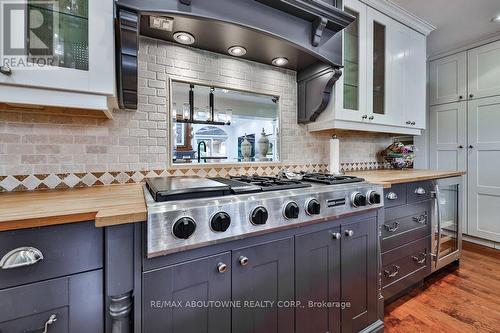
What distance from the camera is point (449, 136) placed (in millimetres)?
3004

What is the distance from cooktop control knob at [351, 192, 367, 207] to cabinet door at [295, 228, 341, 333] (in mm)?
180

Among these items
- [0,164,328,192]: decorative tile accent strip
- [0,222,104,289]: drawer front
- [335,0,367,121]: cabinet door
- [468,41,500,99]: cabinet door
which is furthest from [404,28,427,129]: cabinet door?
[0,222,104,289]: drawer front

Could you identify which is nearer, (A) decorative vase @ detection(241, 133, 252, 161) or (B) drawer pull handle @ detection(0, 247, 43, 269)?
(B) drawer pull handle @ detection(0, 247, 43, 269)

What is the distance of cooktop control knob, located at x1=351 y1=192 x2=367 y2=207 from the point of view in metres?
1.24

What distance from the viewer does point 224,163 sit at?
163 cm

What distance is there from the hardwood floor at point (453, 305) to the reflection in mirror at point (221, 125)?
148 centimetres

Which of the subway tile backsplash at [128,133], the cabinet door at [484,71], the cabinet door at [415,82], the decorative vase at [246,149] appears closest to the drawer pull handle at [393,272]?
the subway tile backsplash at [128,133]

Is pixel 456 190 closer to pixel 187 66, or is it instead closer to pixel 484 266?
pixel 484 266

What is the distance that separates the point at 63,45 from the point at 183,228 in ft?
3.01

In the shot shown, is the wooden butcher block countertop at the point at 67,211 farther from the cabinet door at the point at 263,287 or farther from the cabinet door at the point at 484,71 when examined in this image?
the cabinet door at the point at 484,71

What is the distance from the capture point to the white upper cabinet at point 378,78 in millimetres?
1878

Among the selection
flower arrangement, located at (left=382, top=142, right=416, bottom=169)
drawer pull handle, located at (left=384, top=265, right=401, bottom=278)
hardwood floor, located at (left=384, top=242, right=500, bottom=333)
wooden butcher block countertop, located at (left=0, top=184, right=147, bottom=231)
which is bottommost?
hardwood floor, located at (left=384, top=242, right=500, bottom=333)

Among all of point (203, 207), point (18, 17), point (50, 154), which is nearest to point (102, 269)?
point (203, 207)

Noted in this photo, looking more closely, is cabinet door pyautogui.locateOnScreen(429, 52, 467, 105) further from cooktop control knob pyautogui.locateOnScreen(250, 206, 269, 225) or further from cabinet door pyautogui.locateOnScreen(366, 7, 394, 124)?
cooktop control knob pyautogui.locateOnScreen(250, 206, 269, 225)
